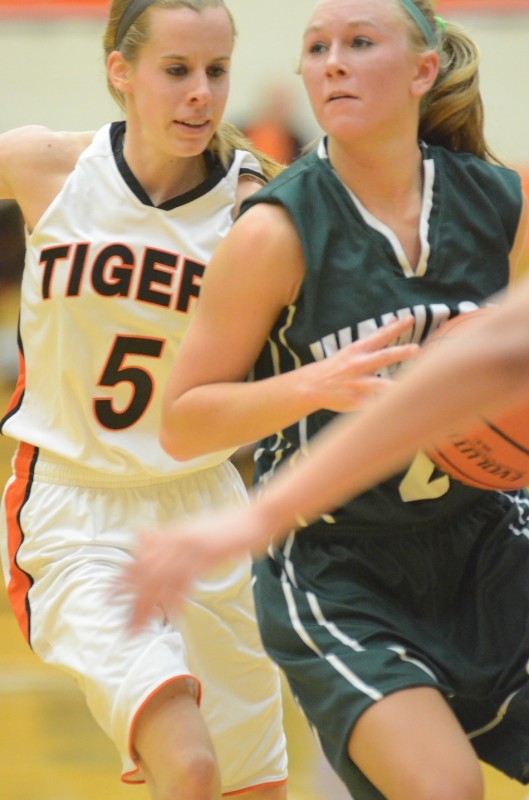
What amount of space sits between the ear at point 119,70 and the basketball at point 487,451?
1488mm

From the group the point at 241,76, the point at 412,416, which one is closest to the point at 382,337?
the point at 412,416

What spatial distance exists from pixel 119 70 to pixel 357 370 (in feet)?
5.43

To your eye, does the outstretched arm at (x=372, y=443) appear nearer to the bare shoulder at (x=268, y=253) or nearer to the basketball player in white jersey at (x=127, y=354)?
the bare shoulder at (x=268, y=253)

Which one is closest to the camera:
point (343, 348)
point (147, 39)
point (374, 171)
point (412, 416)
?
point (412, 416)

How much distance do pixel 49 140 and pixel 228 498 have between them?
1.15 meters

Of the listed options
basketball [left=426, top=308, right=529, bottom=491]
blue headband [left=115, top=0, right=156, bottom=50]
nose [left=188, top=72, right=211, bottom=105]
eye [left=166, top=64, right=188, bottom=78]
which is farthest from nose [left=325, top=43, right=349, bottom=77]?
blue headband [left=115, top=0, right=156, bottom=50]

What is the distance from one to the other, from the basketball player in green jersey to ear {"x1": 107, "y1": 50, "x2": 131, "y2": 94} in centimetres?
94

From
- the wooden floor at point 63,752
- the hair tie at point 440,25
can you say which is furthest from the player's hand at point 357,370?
the wooden floor at point 63,752

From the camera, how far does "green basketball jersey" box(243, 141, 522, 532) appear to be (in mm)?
2967

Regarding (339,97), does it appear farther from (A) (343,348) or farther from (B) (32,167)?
(B) (32,167)

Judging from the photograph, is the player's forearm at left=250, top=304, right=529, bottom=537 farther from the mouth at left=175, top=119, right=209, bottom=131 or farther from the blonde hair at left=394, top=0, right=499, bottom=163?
the mouth at left=175, top=119, right=209, bottom=131

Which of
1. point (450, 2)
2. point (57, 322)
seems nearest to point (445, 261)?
point (57, 322)

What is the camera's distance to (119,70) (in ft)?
12.9

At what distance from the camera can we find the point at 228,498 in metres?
4.03
